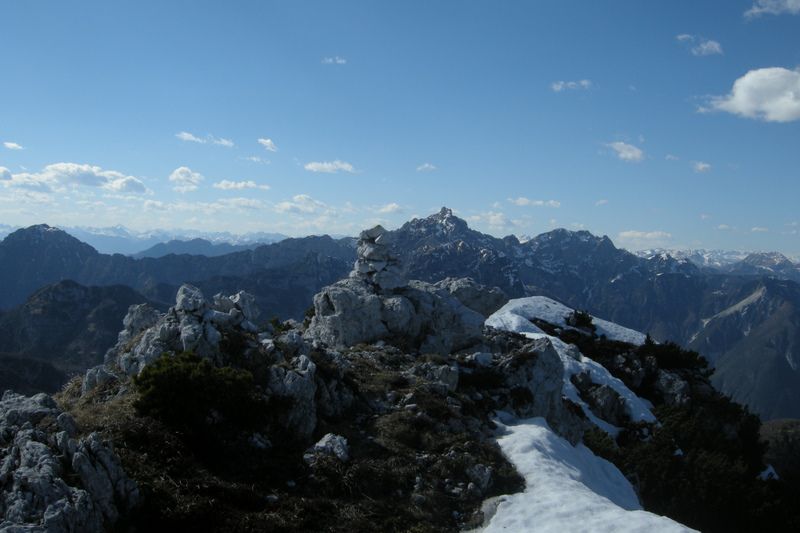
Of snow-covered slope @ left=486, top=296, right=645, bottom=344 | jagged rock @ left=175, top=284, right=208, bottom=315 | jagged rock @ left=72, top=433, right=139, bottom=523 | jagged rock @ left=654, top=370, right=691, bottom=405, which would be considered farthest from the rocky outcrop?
jagged rock @ left=72, top=433, right=139, bottom=523

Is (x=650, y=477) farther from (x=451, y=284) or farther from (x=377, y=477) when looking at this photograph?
(x=451, y=284)

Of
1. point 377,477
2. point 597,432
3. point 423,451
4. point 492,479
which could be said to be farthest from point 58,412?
point 597,432

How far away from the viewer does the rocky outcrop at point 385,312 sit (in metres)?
38.3

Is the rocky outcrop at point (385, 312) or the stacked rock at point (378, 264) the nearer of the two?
the rocky outcrop at point (385, 312)

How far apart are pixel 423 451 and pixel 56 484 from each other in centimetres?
1148

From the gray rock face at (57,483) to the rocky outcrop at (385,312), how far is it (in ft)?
80.1

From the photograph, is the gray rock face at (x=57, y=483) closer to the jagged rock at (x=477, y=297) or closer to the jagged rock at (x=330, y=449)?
the jagged rock at (x=330, y=449)

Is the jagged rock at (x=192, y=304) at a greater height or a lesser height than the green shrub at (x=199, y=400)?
greater

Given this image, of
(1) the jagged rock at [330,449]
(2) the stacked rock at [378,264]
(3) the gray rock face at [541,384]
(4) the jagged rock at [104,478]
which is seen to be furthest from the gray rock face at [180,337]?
(2) the stacked rock at [378,264]

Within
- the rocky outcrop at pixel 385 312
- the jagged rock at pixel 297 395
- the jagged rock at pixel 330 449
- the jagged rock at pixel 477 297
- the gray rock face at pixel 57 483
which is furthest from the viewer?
the jagged rock at pixel 477 297

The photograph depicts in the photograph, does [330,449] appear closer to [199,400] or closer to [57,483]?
[199,400]

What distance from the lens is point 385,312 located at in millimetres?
39281

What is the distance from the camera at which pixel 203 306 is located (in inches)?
995

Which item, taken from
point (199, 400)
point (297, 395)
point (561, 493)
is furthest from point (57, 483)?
point (561, 493)
